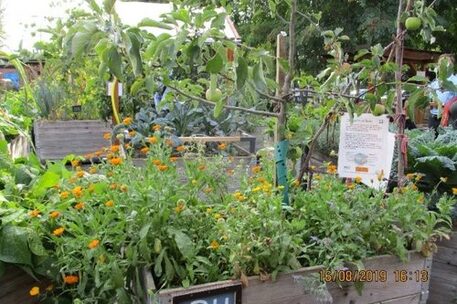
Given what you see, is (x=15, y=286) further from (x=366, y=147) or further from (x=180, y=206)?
(x=366, y=147)

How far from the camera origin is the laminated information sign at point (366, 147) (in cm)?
218

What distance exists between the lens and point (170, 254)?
1.57m

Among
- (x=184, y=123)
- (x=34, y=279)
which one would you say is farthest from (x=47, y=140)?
(x=34, y=279)

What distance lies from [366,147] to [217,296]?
3.60 feet

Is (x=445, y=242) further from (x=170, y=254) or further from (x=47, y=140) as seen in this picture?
(x=47, y=140)

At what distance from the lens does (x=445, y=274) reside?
2410 mm

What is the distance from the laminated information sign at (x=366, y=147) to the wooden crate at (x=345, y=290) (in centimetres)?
48

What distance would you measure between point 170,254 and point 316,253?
0.54 m

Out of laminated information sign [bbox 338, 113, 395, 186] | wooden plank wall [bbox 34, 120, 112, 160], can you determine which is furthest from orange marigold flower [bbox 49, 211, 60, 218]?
wooden plank wall [bbox 34, 120, 112, 160]

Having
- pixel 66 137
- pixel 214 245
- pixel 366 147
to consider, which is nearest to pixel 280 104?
pixel 366 147

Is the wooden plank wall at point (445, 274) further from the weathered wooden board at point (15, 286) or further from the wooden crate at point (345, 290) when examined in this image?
the weathered wooden board at point (15, 286)

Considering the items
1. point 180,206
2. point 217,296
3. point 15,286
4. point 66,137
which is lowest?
point 66,137

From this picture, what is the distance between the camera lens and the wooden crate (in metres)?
1.49

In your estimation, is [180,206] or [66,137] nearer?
[180,206]
